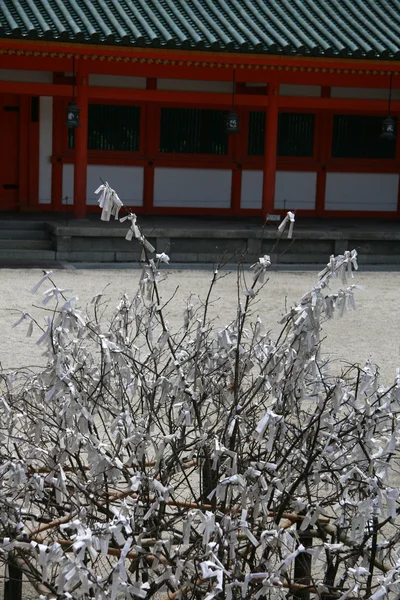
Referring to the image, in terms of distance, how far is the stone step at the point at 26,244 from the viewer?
1619cm

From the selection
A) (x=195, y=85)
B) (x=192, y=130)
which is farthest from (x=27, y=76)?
(x=192, y=130)

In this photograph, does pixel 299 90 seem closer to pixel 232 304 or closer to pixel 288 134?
pixel 288 134

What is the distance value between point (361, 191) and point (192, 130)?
3.51 meters

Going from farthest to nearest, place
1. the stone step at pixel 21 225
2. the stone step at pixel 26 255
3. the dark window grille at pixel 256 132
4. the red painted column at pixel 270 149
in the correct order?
the dark window grille at pixel 256 132 < the red painted column at pixel 270 149 < the stone step at pixel 21 225 < the stone step at pixel 26 255

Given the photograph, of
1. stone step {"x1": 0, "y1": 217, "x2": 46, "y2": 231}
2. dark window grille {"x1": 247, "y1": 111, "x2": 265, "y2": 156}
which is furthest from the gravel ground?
dark window grille {"x1": 247, "y1": 111, "x2": 265, "y2": 156}

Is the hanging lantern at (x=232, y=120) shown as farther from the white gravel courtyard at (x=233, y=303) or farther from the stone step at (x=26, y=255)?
the stone step at (x=26, y=255)

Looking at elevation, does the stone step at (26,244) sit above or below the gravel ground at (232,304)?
above

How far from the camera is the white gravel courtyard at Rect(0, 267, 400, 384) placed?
10.1 metres

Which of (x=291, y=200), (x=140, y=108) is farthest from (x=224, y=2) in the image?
(x=291, y=200)

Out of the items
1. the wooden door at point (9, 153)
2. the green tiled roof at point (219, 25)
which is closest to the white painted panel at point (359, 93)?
the green tiled roof at point (219, 25)

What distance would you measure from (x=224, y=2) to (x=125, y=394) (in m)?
14.5

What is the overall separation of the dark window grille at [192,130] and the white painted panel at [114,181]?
29.7 inches

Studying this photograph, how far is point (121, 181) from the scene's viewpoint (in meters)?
18.8

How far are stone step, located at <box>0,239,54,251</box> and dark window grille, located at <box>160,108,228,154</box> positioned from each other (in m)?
3.69
